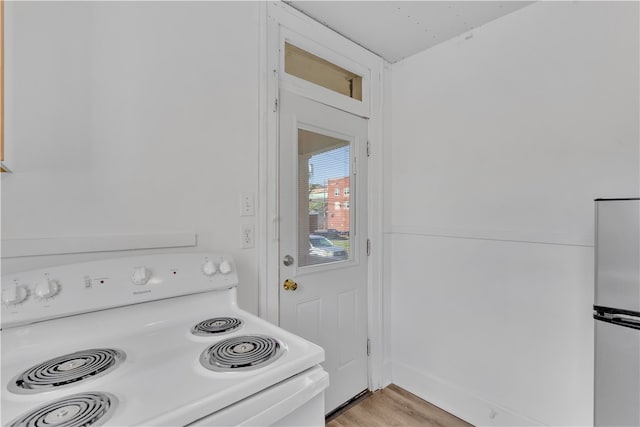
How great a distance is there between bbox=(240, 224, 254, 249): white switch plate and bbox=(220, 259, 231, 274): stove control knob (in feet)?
0.66

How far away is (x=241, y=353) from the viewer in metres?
0.91

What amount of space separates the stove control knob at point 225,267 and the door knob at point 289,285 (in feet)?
1.54

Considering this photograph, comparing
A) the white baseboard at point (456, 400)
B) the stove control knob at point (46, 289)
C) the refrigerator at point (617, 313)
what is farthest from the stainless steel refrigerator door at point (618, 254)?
the stove control knob at point (46, 289)

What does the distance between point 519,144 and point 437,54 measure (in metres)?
0.84

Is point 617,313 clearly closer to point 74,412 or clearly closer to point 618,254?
point 618,254

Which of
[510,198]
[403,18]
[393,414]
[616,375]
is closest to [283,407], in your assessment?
[616,375]

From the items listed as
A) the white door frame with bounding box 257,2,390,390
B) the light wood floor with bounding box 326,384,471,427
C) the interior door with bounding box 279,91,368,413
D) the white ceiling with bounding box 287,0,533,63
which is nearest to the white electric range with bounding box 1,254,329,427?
the white door frame with bounding box 257,2,390,390

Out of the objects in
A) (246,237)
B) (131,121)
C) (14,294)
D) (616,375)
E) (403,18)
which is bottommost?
(616,375)

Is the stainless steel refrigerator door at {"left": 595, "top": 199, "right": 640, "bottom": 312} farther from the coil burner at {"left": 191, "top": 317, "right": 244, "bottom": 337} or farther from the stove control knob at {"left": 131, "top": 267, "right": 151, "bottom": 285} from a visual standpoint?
the stove control knob at {"left": 131, "top": 267, "right": 151, "bottom": 285}

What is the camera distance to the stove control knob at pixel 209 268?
1.28 meters

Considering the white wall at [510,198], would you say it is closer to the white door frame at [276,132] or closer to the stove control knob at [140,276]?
the white door frame at [276,132]

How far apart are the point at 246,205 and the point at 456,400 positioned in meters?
1.78

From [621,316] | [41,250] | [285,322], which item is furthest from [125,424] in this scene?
[621,316]

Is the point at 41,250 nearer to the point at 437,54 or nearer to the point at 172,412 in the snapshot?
the point at 172,412
